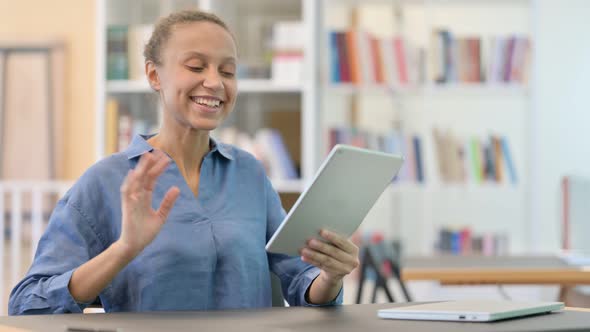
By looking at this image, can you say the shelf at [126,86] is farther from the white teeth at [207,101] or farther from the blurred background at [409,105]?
the white teeth at [207,101]

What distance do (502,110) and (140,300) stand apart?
4283mm

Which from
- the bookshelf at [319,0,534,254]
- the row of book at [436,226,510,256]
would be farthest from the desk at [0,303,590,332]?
the bookshelf at [319,0,534,254]

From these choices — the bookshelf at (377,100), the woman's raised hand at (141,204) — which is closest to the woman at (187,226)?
the woman's raised hand at (141,204)

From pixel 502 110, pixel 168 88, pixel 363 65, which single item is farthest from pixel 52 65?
pixel 168 88

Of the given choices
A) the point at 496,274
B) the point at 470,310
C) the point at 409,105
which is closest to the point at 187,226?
the point at 470,310

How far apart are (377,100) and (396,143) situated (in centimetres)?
103

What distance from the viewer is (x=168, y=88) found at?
2.01m

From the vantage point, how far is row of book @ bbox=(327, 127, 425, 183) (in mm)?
4816

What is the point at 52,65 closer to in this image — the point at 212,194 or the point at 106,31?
the point at 106,31

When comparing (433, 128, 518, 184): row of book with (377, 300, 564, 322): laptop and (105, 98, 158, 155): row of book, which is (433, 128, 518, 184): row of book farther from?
(377, 300, 564, 322): laptop

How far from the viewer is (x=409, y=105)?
19.3ft

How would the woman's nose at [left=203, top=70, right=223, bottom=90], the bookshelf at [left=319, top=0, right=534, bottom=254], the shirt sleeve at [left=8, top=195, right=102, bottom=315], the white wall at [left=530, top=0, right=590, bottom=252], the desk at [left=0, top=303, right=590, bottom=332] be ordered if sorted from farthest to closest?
the white wall at [left=530, top=0, right=590, bottom=252] < the bookshelf at [left=319, top=0, right=534, bottom=254] < the woman's nose at [left=203, top=70, right=223, bottom=90] < the shirt sleeve at [left=8, top=195, right=102, bottom=315] < the desk at [left=0, top=303, right=590, bottom=332]

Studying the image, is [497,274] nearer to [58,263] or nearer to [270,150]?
[58,263]

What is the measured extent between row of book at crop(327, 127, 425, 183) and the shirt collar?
2704mm
